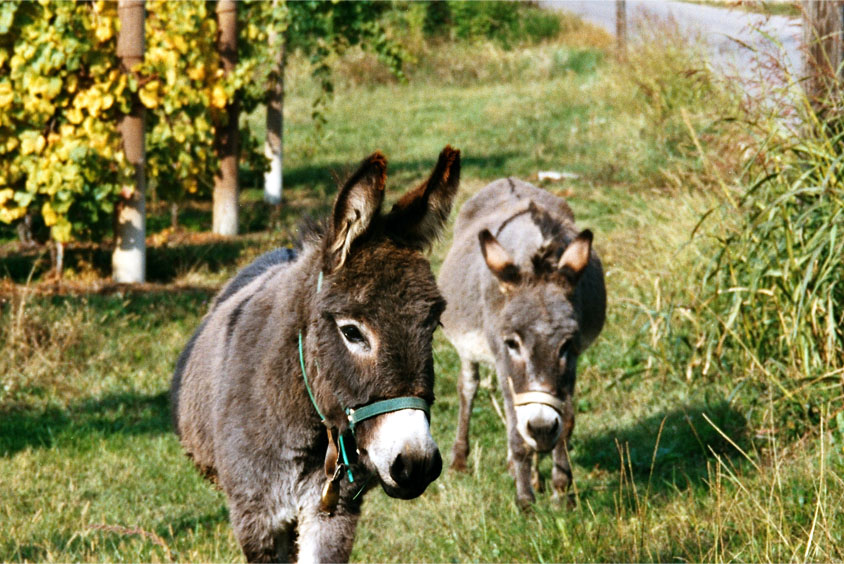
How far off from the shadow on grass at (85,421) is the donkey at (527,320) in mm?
2039

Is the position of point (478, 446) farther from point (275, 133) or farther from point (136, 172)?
point (275, 133)

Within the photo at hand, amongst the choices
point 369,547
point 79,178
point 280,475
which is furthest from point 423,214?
point 79,178

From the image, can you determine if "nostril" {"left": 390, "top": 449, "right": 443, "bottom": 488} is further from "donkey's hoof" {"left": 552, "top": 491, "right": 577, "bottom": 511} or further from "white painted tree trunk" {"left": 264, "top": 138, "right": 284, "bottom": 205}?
"white painted tree trunk" {"left": 264, "top": 138, "right": 284, "bottom": 205}

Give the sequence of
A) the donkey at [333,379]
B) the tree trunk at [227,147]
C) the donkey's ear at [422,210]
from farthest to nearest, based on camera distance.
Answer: the tree trunk at [227,147]
the donkey's ear at [422,210]
the donkey at [333,379]

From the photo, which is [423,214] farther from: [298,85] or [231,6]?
[298,85]

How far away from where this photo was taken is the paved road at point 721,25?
5.74m

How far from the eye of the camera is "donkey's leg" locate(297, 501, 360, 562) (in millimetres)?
3090

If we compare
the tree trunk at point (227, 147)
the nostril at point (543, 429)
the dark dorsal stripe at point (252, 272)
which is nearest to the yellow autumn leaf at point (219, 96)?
the tree trunk at point (227, 147)

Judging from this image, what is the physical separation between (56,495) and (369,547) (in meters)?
1.74

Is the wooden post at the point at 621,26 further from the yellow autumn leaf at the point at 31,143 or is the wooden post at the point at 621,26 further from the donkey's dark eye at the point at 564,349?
the donkey's dark eye at the point at 564,349

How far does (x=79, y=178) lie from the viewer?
727cm

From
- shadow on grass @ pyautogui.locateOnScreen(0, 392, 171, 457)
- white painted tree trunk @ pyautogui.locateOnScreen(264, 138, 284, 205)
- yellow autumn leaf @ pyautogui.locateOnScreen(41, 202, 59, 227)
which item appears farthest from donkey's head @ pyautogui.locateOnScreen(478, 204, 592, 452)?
white painted tree trunk @ pyautogui.locateOnScreen(264, 138, 284, 205)

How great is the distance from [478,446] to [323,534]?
9.06ft

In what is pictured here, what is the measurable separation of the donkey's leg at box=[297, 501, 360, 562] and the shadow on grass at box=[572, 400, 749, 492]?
2.39 metres
